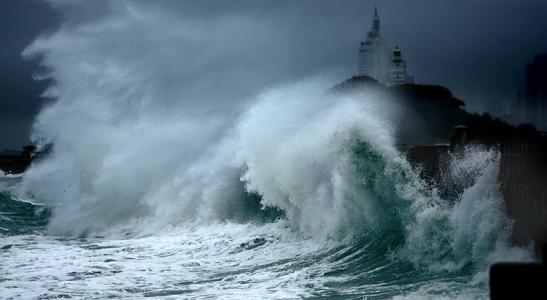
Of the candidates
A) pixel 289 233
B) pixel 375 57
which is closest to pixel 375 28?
pixel 375 57

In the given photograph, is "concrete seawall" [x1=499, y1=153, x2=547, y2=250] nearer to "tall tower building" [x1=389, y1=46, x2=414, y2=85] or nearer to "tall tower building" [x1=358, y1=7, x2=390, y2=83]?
"tall tower building" [x1=389, y1=46, x2=414, y2=85]

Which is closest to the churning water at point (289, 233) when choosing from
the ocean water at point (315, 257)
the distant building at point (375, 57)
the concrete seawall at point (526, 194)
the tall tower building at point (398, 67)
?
the ocean water at point (315, 257)

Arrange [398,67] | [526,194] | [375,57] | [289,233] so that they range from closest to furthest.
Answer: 1. [526,194]
2. [289,233]
3. [398,67]
4. [375,57]

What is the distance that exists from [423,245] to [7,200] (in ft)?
73.9

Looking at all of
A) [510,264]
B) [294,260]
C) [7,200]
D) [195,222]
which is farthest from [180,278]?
[7,200]

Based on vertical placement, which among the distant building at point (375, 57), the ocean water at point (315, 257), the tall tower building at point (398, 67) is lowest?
the ocean water at point (315, 257)

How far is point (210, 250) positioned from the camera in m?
14.8

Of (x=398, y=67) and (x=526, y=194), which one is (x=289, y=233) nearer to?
(x=526, y=194)

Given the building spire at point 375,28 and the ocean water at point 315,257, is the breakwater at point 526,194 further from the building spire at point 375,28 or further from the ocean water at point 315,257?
the building spire at point 375,28

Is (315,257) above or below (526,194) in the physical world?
below

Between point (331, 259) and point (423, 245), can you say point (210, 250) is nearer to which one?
point (331, 259)

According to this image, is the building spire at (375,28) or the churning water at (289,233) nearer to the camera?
the churning water at (289,233)

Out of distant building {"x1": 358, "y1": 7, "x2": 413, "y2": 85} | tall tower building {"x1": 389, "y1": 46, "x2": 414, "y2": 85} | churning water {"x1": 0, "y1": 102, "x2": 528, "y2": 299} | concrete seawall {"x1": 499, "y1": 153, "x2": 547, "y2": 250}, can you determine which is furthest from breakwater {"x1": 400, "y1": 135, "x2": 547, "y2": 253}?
distant building {"x1": 358, "y1": 7, "x2": 413, "y2": 85}

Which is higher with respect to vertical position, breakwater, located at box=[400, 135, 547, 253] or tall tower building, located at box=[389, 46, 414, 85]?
tall tower building, located at box=[389, 46, 414, 85]
